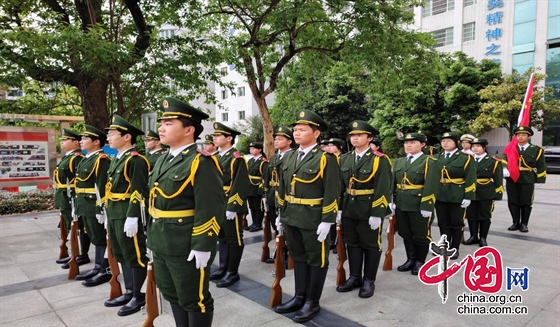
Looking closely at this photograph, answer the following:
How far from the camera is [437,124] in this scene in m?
25.1

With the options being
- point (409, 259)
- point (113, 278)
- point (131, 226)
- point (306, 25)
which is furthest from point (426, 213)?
point (306, 25)

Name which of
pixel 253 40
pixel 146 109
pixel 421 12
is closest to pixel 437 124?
pixel 421 12

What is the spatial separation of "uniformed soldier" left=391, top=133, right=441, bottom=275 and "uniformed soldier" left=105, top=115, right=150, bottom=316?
3.57 m

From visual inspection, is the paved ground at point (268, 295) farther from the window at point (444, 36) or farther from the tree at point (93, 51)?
the window at point (444, 36)

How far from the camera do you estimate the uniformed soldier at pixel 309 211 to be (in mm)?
3764

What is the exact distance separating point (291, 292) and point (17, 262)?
4684 mm

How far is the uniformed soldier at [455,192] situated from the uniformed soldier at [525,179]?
268cm

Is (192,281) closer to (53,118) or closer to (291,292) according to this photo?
(291,292)

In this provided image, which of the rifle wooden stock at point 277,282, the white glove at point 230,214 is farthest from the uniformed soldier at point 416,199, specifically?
the white glove at point 230,214

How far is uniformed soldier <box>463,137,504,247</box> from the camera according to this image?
676cm

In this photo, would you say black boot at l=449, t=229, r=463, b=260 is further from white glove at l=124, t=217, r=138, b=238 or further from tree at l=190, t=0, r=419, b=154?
tree at l=190, t=0, r=419, b=154

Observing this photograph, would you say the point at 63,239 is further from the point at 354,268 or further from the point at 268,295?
the point at 354,268

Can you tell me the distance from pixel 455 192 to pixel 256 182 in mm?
4123

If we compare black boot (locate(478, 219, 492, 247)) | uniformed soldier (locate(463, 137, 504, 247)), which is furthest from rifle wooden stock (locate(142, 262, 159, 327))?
black boot (locate(478, 219, 492, 247))
